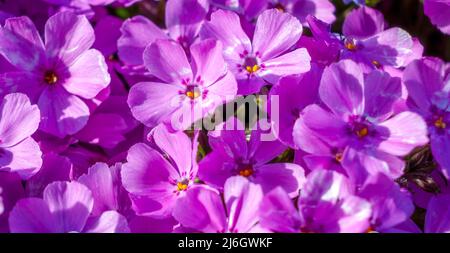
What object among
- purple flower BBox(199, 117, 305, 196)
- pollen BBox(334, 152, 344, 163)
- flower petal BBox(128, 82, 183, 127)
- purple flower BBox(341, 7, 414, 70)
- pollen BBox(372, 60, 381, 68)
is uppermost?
purple flower BBox(341, 7, 414, 70)

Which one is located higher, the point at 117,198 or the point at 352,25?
the point at 352,25

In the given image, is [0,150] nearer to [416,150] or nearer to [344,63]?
[344,63]

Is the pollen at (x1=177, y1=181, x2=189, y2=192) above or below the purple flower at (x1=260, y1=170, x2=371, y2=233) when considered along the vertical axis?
below

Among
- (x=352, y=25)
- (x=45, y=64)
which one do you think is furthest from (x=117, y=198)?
(x=352, y=25)

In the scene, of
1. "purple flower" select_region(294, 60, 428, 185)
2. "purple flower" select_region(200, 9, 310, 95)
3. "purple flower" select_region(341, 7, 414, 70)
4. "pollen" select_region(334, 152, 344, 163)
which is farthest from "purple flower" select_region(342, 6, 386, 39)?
"pollen" select_region(334, 152, 344, 163)

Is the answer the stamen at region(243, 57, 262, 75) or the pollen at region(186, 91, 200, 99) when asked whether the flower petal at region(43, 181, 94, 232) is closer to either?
the pollen at region(186, 91, 200, 99)

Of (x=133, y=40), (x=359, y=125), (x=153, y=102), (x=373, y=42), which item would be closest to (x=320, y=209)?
(x=359, y=125)

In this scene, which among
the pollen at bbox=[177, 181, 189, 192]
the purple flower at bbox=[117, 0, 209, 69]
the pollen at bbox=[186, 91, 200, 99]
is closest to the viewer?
the pollen at bbox=[177, 181, 189, 192]
